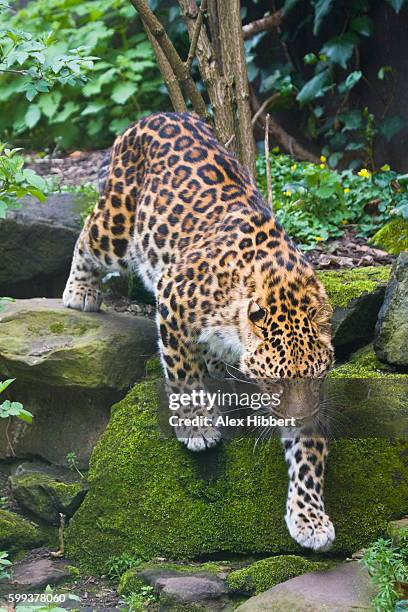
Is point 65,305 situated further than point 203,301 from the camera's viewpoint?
Result: Yes

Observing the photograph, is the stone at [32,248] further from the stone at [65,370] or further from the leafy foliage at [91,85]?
the leafy foliage at [91,85]

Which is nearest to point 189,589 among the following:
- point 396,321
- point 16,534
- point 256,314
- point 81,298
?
point 16,534

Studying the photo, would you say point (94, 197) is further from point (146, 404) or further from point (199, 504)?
point (199, 504)

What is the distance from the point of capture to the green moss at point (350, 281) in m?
7.27

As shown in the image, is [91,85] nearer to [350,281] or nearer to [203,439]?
[350,281]

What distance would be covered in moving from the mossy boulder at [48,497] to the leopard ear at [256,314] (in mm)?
2028

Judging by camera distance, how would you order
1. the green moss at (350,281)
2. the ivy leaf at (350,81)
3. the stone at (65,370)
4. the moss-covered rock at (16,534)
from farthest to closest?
the ivy leaf at (350,81) < the green moss at (350,281) < the stone at (65,370) < the moss-covered rock at (16,534)

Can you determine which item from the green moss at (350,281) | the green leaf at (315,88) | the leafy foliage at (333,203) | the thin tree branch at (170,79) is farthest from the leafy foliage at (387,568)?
the green leaf at (315,88)

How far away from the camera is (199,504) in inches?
252

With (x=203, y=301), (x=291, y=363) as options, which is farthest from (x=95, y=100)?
(x=291, y=363)

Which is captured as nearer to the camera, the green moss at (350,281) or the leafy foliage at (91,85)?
the green moss at (350,281)

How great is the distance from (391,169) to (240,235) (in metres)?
4.91

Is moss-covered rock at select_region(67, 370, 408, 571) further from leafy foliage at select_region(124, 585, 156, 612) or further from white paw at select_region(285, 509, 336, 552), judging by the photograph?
leafy foliage at select_region(124, 585, 156, 612)

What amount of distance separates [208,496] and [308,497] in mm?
797
